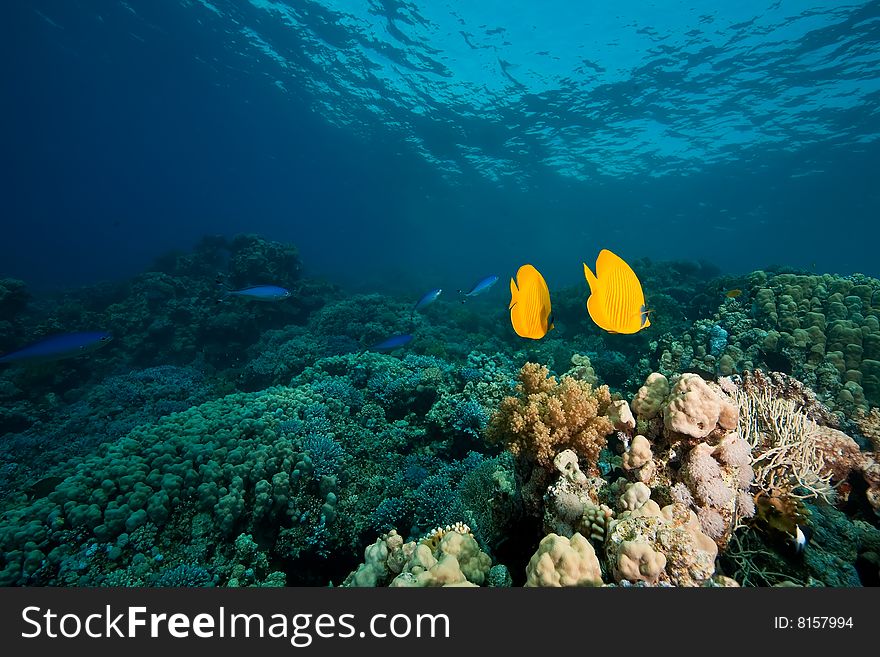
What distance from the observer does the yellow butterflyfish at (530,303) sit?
7.36ft

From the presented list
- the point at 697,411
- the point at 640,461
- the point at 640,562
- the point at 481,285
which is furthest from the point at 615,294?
the point at 481,285

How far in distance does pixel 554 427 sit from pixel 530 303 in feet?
3.39

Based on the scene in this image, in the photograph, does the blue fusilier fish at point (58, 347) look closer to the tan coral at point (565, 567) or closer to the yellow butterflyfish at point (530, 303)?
the yellow butterflyfish at point (530, 303)

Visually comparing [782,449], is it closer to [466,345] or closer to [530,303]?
[530,303]

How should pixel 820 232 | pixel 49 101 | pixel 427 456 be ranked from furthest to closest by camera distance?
pixel 820 232
pixel 49 101
pixel 427 456

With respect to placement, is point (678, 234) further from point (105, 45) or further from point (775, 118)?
point (105, 45)

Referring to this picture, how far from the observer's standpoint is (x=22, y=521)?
3.21 meters

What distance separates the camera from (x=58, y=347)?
17.1ft

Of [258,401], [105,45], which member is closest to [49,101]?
[105,45]

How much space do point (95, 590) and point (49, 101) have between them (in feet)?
228

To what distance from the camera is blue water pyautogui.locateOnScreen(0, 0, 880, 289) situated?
59.9 feet

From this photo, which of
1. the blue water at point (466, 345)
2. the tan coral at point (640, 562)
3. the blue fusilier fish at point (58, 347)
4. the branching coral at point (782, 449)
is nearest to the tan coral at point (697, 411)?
the blue water at point (466, 345)

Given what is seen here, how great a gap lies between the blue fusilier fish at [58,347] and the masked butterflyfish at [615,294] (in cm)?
707

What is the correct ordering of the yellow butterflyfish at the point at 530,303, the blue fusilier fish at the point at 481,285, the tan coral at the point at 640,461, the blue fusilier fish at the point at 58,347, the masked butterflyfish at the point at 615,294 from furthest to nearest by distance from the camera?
the blue fusilier fish at the point at 481,285 → the blue fusilier fish at the point at 58,347 → the tan coral at the point at 640,461 → the yellow butterflyfish at the point at 530,303 → the masked butterflyfish at the point at 615,294
